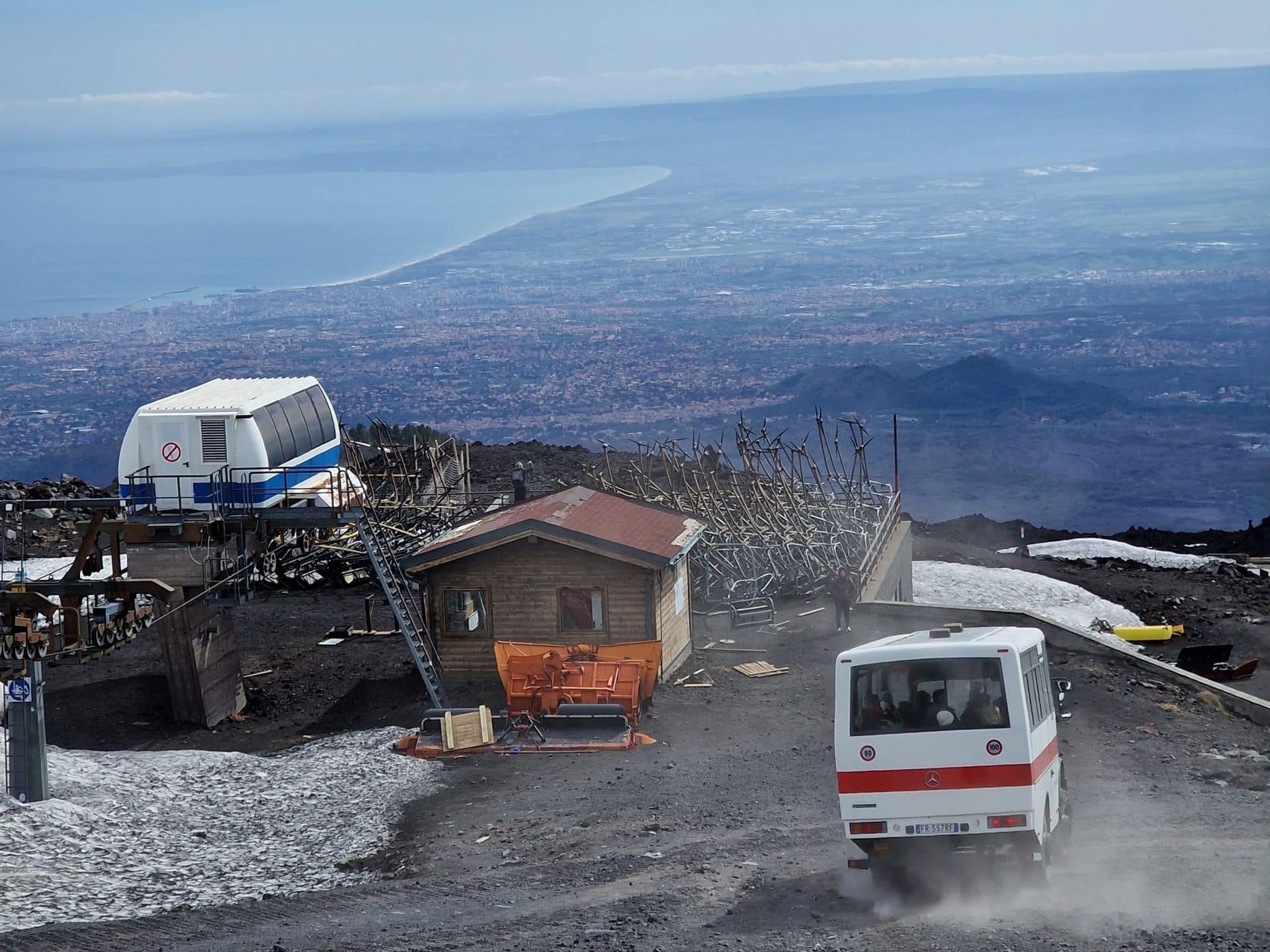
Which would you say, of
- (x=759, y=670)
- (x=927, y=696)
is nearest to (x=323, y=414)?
(x=759, y=670)

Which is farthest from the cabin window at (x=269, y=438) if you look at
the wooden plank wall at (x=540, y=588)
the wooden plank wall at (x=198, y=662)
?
the wooden plank wall at (x=540, y=588)

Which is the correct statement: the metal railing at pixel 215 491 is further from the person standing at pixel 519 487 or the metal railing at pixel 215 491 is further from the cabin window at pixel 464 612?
the person standing at pixel 519 487

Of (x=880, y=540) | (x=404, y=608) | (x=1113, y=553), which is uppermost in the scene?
(x=404, y=608)

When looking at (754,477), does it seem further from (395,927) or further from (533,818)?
(395,927)

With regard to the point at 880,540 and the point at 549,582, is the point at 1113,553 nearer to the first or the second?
the point at 880,540

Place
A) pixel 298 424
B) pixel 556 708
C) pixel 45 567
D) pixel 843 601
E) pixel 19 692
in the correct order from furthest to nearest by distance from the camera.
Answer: pixel 45 567, pixel 843 601, pixel 298 424, pixel 556 708, pixel 19 692

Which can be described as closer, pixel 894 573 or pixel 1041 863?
pixel 1041 863
